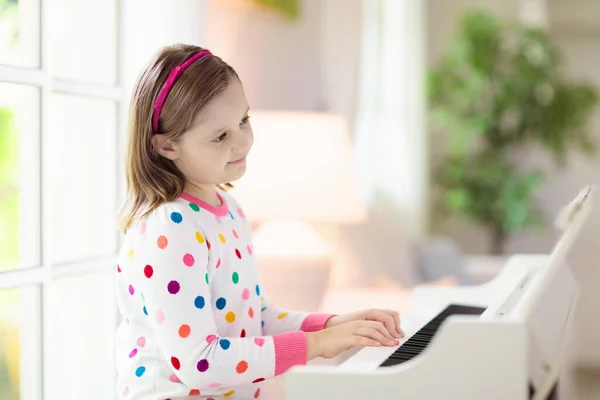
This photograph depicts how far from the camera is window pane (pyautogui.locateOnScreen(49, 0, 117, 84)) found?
68.0 inches

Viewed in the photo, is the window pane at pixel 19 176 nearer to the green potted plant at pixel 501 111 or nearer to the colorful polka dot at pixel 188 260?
the colorful polka dot at pixel 188 260

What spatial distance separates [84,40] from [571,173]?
3937mm

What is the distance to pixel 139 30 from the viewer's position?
1.96 m

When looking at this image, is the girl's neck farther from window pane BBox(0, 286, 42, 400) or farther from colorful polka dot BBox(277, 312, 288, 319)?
window pane BBox(0, 286, 42, 400)

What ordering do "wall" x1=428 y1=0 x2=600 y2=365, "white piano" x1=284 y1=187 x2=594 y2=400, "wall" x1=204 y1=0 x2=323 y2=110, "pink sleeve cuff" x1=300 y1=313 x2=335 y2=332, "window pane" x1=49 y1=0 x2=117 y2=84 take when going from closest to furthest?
1. "white piano" x1=284 y1=187 x2=594 y2=400
2. "pink sleeve cuff" x1=300 y1=313 x2=335 y2=332
3. "window pane" x1=49 y1=0 x2=117 y2=84
4. "wall" x1=204 y1=0 x2=323 y2=110
5. "wall" x1=428 y1=0 x2=600 y2=365

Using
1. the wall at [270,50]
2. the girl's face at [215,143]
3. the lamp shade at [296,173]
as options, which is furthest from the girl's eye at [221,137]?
the lamp shade at [296,173]

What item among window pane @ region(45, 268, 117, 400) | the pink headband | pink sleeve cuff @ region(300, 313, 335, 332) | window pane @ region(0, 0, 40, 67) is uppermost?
window pane @ region(0, 0, 40, 67)

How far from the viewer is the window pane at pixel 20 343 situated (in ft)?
5.08

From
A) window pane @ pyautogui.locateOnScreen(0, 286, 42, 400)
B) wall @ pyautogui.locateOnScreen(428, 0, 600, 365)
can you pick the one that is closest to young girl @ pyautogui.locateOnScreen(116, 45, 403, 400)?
window pane @ pyautogui.locateOnScreen(0, 286, 42, 400)

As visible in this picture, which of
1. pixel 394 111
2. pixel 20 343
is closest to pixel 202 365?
pixel 20 343

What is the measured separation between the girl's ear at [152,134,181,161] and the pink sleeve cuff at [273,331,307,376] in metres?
0.33

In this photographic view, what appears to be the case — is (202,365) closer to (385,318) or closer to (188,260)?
(188,260)

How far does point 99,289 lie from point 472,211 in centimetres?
311

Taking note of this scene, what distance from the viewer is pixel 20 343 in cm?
161
